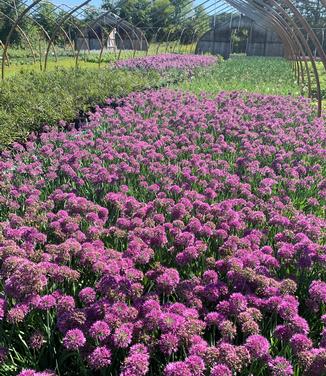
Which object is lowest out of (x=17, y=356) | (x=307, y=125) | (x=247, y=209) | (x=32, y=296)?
(x=17, y=356)

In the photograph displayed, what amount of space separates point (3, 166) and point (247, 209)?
2.54 metres

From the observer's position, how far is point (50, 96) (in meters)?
9.10

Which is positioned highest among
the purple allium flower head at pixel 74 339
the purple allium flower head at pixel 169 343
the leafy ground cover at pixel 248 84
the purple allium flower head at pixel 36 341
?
the leafy ground cover at pixel 248 84

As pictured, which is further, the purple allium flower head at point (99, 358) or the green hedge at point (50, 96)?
the green hedge at point (50, 96)

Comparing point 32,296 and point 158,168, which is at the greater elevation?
point 158,168

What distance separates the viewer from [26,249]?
2.88m

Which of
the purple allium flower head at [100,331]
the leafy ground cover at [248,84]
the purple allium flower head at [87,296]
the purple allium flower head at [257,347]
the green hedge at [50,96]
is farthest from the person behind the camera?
the leafy ground cover at [248,84]

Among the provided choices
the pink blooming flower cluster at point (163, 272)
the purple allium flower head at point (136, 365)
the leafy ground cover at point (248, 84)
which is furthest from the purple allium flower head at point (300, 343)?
the leafy ground cover at point (248, 84)

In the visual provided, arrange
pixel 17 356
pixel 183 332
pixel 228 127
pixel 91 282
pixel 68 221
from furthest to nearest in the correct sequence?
1. pixel 228 127
2. pixel 68 221
3. pixel 91 282
4. pixel 17 356
5. pixel 183 332

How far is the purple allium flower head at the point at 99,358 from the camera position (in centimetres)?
200

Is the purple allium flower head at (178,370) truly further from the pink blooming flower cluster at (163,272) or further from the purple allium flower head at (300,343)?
the purple allium flower head at (300,343)

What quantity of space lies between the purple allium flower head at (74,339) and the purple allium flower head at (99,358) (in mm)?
→ 76

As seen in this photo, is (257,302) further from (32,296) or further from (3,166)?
(3,166)

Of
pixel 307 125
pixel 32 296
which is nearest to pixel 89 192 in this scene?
pixel 32 296
